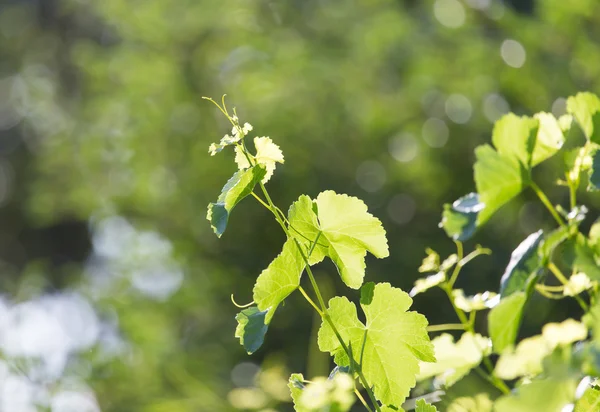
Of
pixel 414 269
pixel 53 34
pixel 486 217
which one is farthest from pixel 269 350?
pixel 53 34

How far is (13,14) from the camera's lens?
6879 mm

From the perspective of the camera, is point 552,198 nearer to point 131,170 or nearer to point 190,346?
point 190,346

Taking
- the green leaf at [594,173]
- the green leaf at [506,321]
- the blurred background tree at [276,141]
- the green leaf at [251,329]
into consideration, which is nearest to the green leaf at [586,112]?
the green leaf at [594,173]

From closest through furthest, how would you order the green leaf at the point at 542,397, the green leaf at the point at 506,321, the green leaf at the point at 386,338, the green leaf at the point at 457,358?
the green leaf at the point at 542,397, the green leaf at the point at 506,321, the green leaf at the point at 386,338, the green leaf at the point at 457,358

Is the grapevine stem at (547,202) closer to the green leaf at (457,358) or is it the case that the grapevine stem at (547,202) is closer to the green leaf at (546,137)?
the green leaf at (546,137)

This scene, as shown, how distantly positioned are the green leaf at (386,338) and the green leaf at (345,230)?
0.06 feet

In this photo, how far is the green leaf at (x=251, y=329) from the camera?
51 centimetres

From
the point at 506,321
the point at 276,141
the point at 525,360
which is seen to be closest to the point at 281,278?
the point at 506,321

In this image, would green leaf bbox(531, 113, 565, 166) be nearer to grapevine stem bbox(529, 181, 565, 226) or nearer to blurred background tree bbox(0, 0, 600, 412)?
grapevine stem bbox(529, 181, 565, 226)

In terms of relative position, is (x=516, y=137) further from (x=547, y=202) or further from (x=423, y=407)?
(x=423, y=407)

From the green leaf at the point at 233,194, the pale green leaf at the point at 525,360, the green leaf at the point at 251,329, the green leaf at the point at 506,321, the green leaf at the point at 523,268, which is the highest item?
the green leaf at the point at 233,194

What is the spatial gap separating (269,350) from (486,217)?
2696 millimetres

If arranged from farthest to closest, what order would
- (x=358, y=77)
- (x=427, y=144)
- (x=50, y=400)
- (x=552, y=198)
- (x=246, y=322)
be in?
(x=358, y=77) < (x=427, y=144) < (x=552, y=198) < (x=50, y=400) < (x=246, y=322)

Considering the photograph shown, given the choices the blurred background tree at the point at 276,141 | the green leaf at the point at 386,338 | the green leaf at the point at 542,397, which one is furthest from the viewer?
the blurred background tree at the point at 276,141
